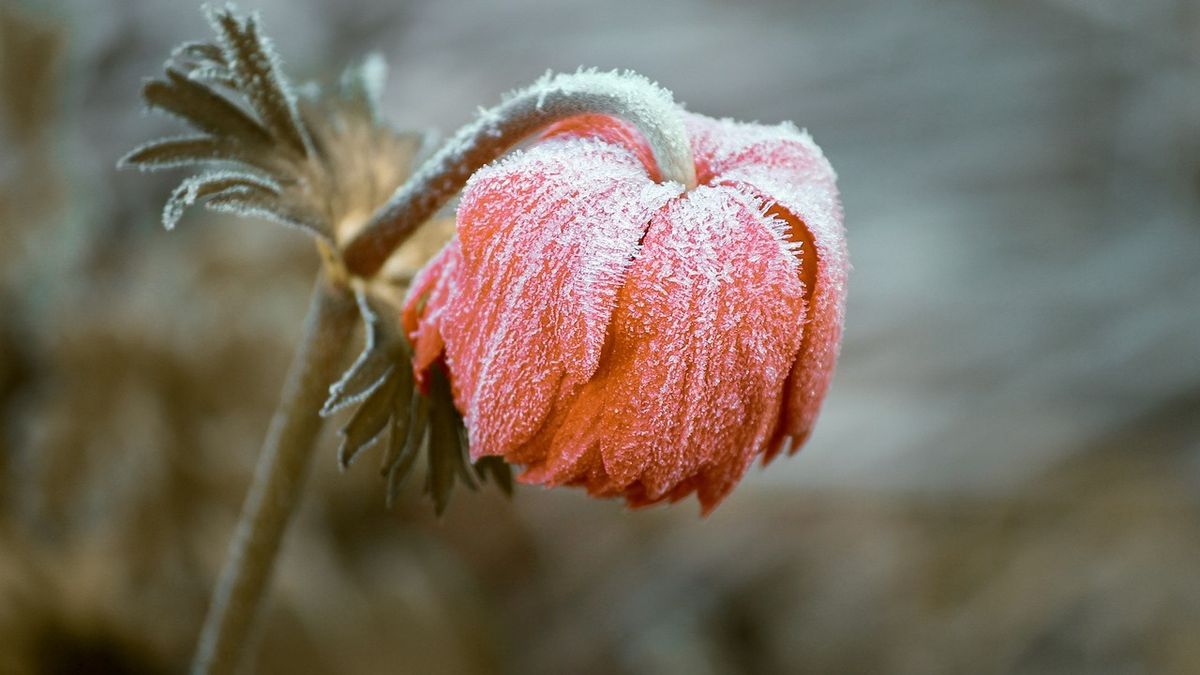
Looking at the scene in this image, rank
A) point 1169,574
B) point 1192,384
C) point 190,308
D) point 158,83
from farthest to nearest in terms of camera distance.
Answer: point 1192,384, point 1169,574, point 190,308, point 158,83

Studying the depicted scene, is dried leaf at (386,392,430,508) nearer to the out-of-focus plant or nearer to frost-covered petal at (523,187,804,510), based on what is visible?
the out-of-focus plant

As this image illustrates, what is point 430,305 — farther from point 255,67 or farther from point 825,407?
point 825,407

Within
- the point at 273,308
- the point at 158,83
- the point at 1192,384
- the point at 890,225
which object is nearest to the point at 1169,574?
the point at 1192,384

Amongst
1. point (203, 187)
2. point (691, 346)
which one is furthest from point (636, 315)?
point (203, 187)

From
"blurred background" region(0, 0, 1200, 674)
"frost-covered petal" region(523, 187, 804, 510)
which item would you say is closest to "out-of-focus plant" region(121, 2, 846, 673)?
"frost-covered petal" region(523, 187, 804, 510)

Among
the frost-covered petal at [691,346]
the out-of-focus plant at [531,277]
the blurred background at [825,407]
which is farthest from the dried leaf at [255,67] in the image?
the blurred background at [825,407]

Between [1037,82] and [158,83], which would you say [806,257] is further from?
[1037,82]

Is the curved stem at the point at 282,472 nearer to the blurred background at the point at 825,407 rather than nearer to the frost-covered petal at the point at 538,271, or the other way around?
the frost-covered petal at the point at 538,271
